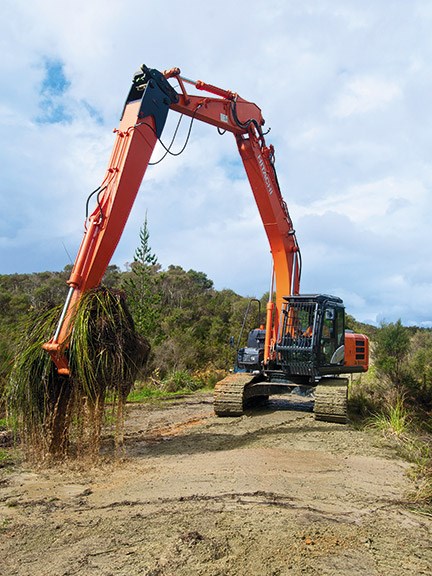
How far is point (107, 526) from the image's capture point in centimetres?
395

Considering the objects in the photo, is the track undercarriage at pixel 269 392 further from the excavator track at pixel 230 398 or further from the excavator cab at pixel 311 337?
the excavator cab at pixel 311 337

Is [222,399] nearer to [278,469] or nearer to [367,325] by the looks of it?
[278,469]

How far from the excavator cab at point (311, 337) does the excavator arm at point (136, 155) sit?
35cm

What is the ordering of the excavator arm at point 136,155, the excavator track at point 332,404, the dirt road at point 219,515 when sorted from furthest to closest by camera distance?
the excavator track at point 332,404 → the excavator arm at point 136,155 → the dirt road at point 219,515

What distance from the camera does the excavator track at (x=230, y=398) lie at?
369 inches

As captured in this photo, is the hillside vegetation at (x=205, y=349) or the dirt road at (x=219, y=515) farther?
the hillside vegetation at (x=205, y=349)

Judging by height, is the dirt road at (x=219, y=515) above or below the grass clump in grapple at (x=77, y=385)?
below

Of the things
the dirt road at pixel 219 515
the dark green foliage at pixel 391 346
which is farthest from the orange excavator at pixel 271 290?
the dark green foliage at pixel 391 346

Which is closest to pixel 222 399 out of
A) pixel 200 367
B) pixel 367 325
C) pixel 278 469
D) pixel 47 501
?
pixel 278 469

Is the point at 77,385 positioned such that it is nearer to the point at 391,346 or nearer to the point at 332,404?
the point at 332,404

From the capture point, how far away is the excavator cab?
366 inches

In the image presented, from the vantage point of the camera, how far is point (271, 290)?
9977 mm

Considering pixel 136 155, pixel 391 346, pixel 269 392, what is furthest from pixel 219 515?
pixel 391 346

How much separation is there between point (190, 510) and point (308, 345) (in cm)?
556
